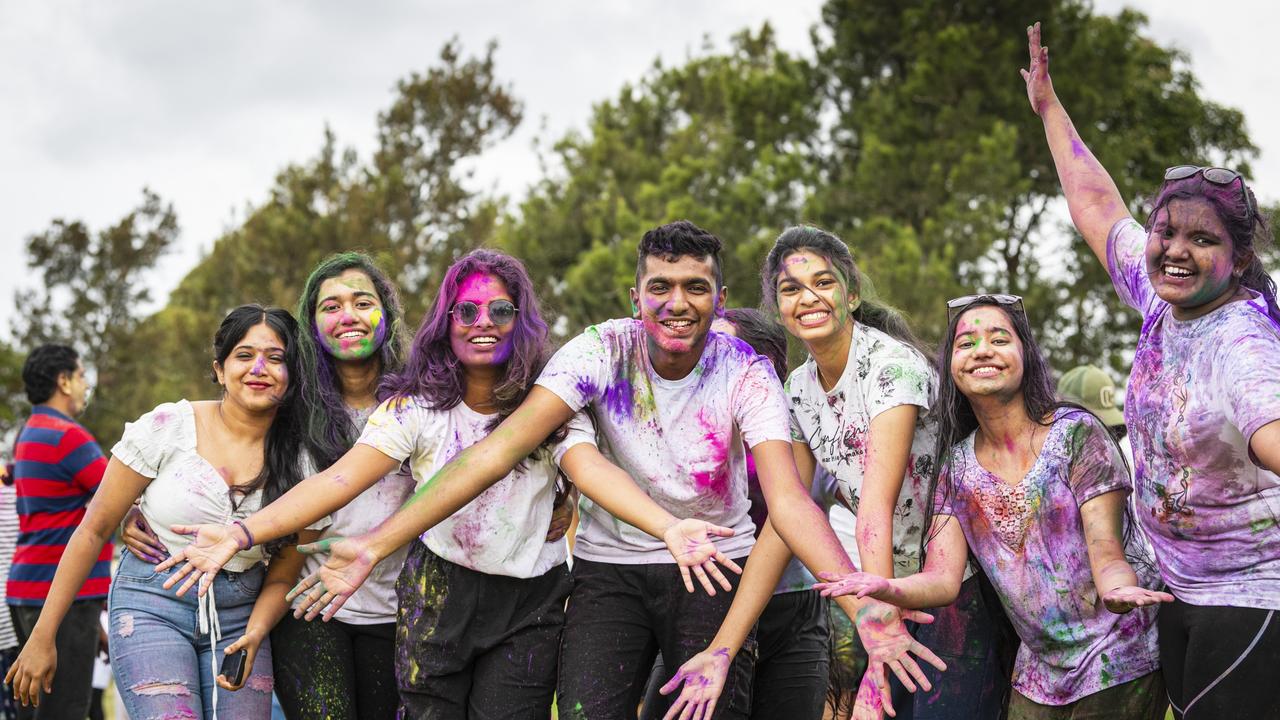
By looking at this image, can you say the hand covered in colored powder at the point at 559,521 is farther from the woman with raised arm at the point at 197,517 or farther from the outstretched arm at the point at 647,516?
the woman with raised arm at the point at 197,517

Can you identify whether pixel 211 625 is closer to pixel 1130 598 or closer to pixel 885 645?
pixel 885 645

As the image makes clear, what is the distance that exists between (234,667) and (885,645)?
2.37 meters

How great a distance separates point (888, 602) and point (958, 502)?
585 millimetres

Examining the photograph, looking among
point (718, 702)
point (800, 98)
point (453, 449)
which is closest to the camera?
point (718, 702)

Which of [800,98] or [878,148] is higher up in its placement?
[800,98]

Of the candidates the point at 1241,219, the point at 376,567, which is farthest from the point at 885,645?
the point at 376,567

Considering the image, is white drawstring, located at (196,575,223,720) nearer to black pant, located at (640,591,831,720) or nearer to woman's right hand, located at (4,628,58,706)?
woman's right hand, located at (4,628,58,706)

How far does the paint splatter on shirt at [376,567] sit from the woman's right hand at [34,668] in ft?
3.64

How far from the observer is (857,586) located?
3.28m

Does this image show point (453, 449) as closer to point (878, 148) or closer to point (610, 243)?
point (878, 148)

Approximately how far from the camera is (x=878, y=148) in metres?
15.7

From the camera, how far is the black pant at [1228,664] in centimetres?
306

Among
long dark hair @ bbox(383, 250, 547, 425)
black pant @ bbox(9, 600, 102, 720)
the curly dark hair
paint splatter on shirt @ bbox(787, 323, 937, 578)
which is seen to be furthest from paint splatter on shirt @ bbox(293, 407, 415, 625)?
the curly dark hair

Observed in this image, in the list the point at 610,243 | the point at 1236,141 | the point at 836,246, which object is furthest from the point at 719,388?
the point at 1236,141
